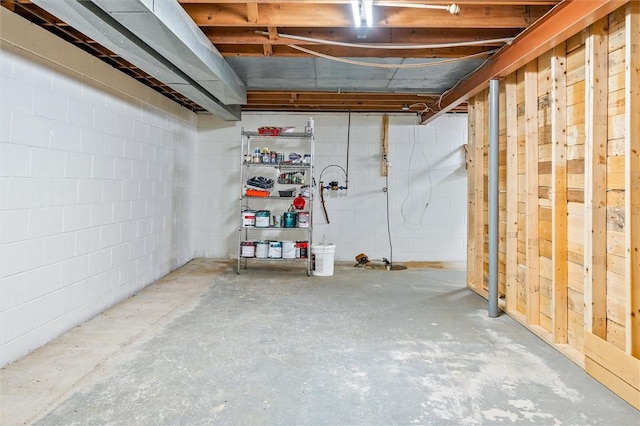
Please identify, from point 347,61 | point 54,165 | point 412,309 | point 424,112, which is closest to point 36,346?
point 54,165

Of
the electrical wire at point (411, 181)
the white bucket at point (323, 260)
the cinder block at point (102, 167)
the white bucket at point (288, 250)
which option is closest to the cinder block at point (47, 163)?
the cinder block at point (102, 167)

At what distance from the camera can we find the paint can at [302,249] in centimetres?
496

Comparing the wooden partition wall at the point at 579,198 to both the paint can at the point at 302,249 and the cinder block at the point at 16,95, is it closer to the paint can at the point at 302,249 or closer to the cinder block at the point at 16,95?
the paint can at the point at 302,249

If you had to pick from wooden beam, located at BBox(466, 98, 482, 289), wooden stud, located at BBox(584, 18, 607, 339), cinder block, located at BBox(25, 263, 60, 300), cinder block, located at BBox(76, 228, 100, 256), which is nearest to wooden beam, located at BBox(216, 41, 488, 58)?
wooden beam, located at BBox(466, 98, 482, 289)

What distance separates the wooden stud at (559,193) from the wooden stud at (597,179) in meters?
0.35

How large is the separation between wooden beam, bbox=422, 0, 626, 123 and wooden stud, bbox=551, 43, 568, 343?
180 millimetres

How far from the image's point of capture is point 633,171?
78.5 inches

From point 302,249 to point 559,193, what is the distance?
3182 millimetres

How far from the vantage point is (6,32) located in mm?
2285

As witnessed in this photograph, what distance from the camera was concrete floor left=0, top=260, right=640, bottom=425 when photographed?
1837mm

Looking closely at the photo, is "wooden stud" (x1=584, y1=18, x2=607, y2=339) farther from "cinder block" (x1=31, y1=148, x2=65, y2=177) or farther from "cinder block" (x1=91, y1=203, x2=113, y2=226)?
"cinder block" (x1=91, y1=203, x2=113, y2=226)

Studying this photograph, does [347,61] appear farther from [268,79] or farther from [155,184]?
[155,184]

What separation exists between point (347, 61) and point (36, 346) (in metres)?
3.37

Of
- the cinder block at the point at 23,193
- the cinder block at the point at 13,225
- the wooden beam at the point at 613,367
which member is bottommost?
the wooden beam at the point at 613,367
